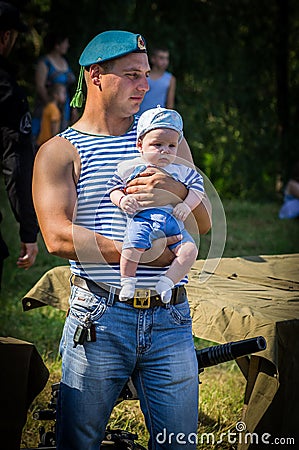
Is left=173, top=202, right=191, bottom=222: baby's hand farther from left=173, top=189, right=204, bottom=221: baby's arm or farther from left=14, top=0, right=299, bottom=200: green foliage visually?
left=14, top=0, right=299, bottom=200: green foliage

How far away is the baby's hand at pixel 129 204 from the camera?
2.57m

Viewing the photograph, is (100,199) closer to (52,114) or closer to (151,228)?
(151,228)

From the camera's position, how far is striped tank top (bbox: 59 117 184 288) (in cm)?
262

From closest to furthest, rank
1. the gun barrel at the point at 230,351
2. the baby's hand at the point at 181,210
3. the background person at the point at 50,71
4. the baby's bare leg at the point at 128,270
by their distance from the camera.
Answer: the baby's bare leg at the point at 128,270
the baby's hand at the point at 181,210
the gun barrel at the point at 230,351
the background person at the point at 50,71

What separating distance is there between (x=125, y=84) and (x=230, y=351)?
1.02m

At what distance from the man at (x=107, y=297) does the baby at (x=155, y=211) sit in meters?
0.03

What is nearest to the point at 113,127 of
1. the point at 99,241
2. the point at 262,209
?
the point at 99,241

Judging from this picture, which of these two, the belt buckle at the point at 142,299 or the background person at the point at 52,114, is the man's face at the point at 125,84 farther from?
the background person at the point at 52,114

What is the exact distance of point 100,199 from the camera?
2.66m

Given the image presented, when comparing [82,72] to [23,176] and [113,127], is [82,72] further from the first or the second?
[23,176]

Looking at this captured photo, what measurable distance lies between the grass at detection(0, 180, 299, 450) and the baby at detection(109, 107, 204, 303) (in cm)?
155

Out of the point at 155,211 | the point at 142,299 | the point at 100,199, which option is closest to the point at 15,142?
the point at 100,199

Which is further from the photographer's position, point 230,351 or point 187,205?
point 230,351

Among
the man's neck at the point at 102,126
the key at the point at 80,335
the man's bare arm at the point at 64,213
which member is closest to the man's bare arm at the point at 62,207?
the man's bare arm at the point at 64,213
